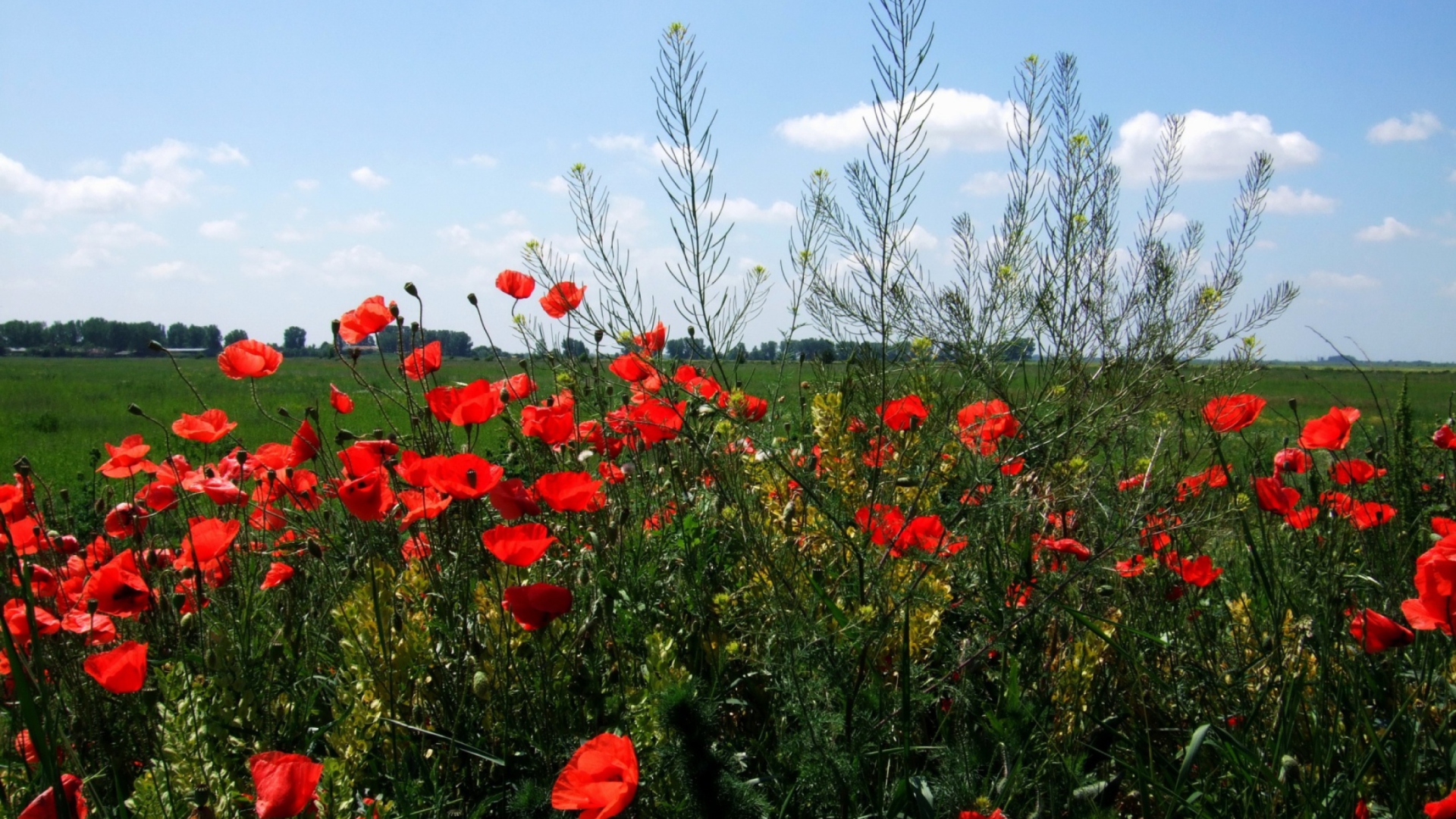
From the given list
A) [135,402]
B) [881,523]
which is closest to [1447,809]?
[881,523]

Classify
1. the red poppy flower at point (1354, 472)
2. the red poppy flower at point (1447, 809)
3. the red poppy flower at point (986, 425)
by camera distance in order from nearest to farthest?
1. the red poppy flower at point (1447, 809)
2. the red poppy flower at point (986, 425)
3. the red poppy flower at point (1354, 472)

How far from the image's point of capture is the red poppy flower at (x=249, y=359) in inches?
80.4

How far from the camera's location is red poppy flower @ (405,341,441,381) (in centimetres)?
205

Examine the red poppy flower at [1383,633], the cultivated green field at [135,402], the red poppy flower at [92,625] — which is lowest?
the cultivated green field at [135,402]

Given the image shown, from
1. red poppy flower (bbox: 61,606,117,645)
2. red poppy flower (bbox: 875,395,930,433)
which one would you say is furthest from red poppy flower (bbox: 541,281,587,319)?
red poppy flower (bbox: 61,606,117,645)

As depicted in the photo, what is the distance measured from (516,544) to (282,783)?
485mm

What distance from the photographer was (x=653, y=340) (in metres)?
1.92

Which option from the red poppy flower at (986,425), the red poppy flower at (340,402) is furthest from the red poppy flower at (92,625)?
the red poppy flower at (986,425)

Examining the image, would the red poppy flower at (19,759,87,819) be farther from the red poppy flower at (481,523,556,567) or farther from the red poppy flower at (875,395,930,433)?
the red poppy flower at (875,395,930,433)

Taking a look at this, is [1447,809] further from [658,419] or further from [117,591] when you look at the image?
[117,591]

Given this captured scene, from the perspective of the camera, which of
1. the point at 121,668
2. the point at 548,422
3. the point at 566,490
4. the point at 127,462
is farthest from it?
the point at 127,462

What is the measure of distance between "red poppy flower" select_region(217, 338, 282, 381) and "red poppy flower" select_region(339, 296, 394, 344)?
164mm

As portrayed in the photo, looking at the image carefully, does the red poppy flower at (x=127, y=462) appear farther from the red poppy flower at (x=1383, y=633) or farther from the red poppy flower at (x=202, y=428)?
the red poppy flower at (x=1383, y=633)

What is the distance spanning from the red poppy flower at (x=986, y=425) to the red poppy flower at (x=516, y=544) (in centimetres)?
94
